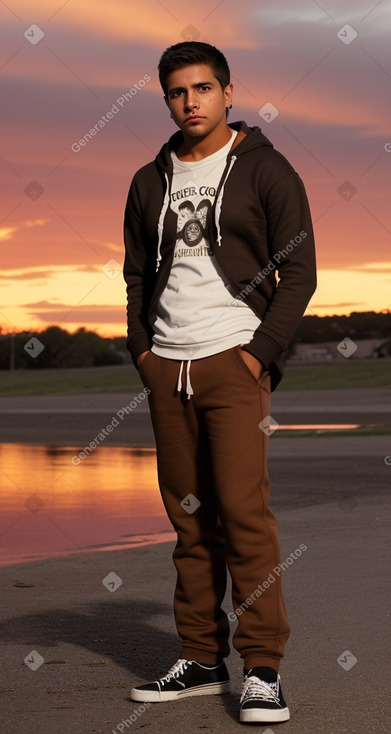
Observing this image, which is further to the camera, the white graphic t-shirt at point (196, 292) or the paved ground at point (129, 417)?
the paved ground at point (129, 417)

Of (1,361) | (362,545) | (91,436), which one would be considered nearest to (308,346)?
(1,361)

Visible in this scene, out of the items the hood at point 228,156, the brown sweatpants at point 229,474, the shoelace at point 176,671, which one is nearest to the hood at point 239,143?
the hood at point 228,156

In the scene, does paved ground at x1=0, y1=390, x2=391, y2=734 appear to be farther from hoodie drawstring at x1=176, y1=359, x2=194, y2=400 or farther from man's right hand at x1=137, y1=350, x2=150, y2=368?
man's right hand at x1=137, y1=350, x2=150, y2=368

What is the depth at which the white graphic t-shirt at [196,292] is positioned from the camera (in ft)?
14.6

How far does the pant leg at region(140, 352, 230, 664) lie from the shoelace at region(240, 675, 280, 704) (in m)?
0.36

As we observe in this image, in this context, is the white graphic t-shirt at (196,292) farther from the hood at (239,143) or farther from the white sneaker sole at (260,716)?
the white sneaker sole at (260,716)

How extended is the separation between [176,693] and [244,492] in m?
0.85

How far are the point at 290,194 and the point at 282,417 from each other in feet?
88.9

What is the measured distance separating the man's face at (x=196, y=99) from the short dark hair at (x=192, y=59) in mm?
20

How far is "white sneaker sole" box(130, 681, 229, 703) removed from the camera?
4645 millimetres

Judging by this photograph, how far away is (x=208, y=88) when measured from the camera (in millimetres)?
4539

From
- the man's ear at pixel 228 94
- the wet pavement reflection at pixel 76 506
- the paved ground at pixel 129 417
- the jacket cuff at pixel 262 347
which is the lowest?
the paved ground at pixel 129 417

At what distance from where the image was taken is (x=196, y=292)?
14.8ft

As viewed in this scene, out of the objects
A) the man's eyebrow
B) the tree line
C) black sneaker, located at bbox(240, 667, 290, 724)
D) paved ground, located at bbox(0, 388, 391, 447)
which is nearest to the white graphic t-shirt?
the man's eyebrow
